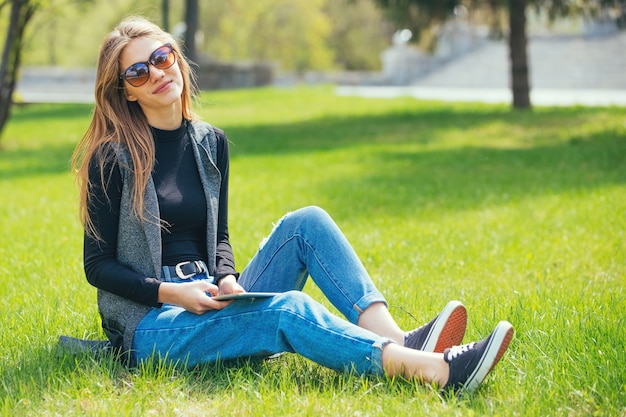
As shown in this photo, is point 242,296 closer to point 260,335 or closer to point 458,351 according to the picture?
point 260,335

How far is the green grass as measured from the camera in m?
3.34

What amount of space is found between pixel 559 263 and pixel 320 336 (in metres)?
3.05

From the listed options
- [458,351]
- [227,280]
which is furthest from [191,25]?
[458,351]

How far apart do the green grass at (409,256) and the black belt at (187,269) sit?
0.41 metres

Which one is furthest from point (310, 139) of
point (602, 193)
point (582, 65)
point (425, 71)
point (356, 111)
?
point (425, 71)

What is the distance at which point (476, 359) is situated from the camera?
3.26m

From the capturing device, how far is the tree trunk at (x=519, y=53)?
647 inches

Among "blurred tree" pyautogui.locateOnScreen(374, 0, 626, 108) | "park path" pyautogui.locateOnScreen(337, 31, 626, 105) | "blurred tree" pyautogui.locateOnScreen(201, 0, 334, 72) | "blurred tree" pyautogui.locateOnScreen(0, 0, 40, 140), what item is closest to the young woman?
"blurred tree" pyautogui.locateOnScreen(0, 0, 40, 140)

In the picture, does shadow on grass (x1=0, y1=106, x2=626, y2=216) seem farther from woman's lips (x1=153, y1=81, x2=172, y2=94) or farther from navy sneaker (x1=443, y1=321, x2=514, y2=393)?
navy sneaker (x1=443, y1=321, x2=514, y2=393)

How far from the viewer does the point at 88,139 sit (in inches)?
151

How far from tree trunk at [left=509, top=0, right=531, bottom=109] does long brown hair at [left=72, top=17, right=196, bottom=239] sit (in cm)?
1341

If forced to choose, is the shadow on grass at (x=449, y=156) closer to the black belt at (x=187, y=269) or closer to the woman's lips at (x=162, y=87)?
the black belt at (x=187, y=269)

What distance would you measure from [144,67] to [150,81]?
2.5 inches

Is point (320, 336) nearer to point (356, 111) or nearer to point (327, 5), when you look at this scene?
point (356, 111)
